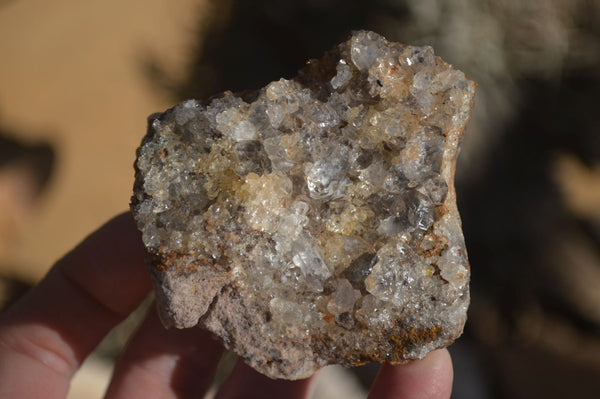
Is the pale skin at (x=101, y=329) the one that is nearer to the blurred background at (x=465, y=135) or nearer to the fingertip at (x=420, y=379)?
the fingertip at (x=420, y=379)

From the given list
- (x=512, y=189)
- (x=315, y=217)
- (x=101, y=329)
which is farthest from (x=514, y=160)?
(x=101, y=329)

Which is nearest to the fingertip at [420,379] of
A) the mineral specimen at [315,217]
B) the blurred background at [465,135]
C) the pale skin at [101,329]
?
the mineral specimen at [315,217]

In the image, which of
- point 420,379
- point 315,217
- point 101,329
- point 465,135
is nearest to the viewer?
point 315,217

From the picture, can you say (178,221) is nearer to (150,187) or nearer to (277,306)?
(150,187)

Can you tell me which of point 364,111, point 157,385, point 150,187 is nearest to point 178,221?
point 150,187

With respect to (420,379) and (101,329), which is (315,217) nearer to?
(420,379)
